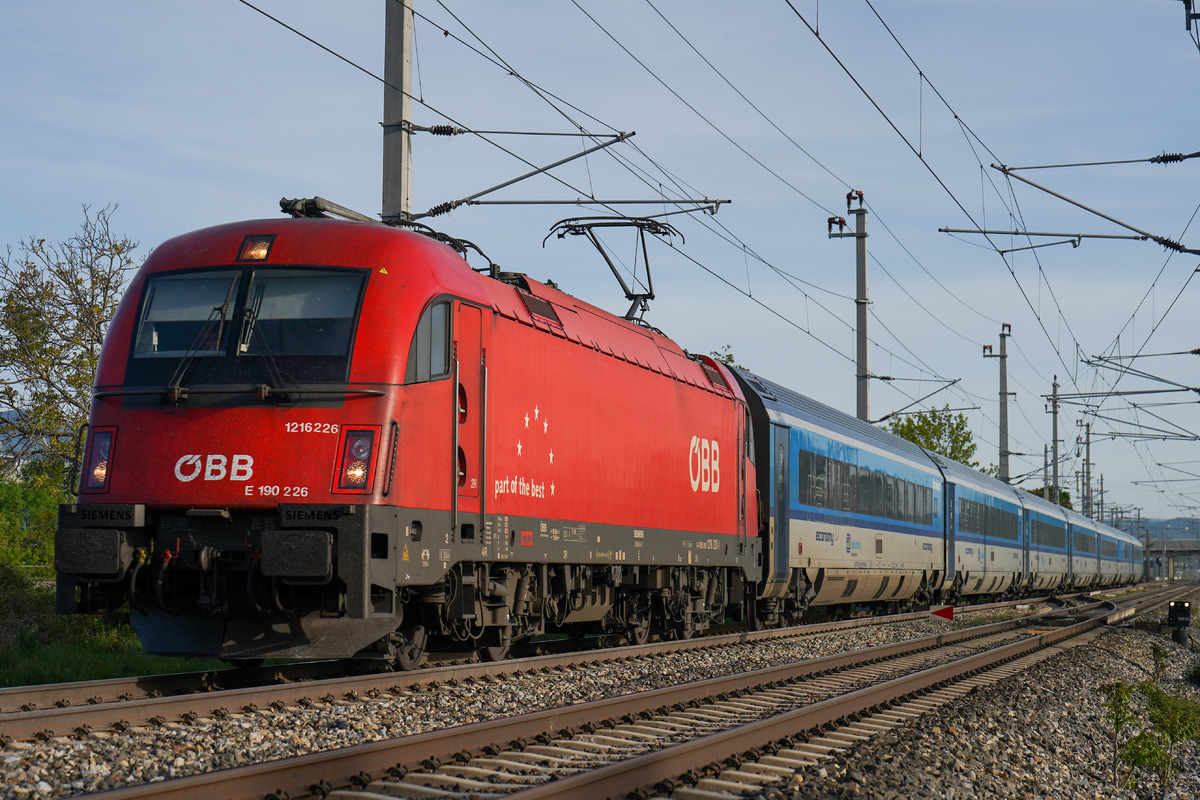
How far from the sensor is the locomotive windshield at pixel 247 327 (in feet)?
30.8

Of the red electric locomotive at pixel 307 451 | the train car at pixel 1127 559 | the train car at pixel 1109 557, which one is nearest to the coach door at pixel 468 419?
the red electric locomotive at pixel 307 451

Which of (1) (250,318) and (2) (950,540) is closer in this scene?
(1) (250,318)

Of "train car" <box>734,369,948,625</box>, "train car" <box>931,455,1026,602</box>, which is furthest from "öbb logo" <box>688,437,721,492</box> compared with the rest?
"train car" <box>931,455,1026,602</box>

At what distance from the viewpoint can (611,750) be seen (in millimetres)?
7809

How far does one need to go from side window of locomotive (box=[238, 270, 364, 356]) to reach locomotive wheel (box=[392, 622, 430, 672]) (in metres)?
2.88

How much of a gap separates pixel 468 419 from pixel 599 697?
109 inches

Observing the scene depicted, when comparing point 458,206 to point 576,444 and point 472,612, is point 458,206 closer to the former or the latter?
point 576,444

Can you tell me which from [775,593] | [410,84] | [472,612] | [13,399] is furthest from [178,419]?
[775,593]

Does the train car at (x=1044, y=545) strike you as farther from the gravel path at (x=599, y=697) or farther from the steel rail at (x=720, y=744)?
the gravel path at (x=599, y=697)

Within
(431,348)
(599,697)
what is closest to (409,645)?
(599,697)

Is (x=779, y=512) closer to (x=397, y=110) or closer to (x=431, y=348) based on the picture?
(x=397, y=110)

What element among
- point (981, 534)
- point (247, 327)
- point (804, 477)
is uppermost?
point (247, 327)

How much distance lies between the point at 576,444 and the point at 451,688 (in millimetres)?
3763

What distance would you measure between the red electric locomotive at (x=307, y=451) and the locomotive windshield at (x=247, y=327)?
2 centimetres
